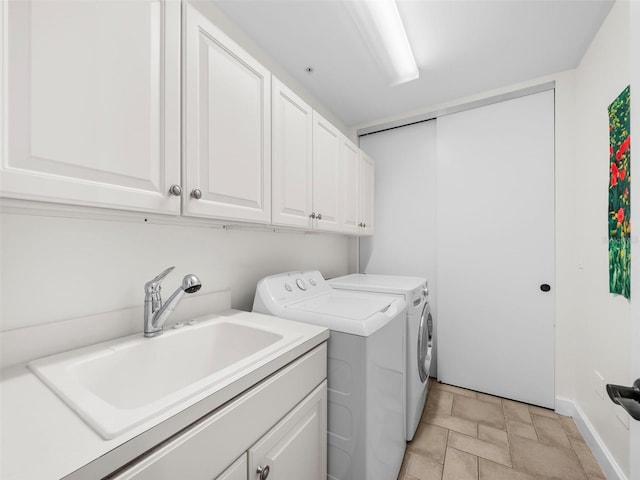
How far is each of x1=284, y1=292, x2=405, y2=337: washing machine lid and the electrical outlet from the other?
1.30 metres

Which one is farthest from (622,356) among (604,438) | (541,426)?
(541,426)

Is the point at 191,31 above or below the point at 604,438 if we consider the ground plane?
above

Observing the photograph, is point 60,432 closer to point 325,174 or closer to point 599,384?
point 325,174

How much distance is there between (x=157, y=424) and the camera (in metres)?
0.57

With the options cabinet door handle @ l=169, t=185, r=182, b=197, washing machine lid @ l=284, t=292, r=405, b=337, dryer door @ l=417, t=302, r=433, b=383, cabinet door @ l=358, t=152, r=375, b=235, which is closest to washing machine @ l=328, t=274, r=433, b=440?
dryer door @ l=417, t=302, r=433, b=383

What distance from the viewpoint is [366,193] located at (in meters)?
2.64

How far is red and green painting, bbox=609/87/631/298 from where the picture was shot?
1369 mm

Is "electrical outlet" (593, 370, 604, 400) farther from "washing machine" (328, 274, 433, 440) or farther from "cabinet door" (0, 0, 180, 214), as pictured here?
"cabinet door" (0, 0, 180, 214)

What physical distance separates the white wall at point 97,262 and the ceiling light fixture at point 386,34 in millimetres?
1412

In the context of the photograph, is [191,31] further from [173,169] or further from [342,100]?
[342,100]

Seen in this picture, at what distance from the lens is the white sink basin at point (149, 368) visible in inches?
24.0

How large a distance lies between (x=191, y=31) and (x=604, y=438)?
2.96 metres

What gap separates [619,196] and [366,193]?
1671 mm

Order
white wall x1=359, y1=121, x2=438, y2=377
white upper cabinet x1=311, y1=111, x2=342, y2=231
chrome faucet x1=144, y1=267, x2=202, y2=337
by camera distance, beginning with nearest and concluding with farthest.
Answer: chrome faucet x1=144, y1=267, x2=202, y2=337 → white upper cabinet x1=311, y1=111, x2=342, y2=231 → white wall x1=359, y1=121, x2=438, y2=377
